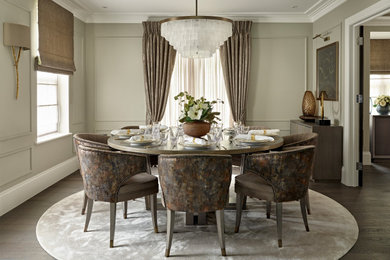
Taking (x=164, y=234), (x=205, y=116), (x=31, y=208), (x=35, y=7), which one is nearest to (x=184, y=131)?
(x=205, y=116)

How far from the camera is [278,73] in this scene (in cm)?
611

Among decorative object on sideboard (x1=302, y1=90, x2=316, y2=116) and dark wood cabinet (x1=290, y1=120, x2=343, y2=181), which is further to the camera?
decorative object on sideboard (x1=302, y1=90, x2=316, y2=116)

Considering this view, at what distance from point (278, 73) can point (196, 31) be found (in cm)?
285

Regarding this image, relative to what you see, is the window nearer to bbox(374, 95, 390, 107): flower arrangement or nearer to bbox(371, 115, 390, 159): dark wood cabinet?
bbox(371, 115, 390, 159): dark wood cabinet

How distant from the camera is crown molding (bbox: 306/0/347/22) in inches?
197

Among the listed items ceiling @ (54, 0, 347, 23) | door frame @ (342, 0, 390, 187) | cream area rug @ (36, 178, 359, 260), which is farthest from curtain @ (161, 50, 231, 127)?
cream area rug @ (36, 178, 359, 260)

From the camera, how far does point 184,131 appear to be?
3.45 metres

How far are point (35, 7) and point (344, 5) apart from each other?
3995mm

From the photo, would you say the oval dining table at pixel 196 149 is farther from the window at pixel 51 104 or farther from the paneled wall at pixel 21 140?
the window at pixel 51 104

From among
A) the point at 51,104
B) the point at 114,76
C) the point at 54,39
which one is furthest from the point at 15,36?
the point at 114,76

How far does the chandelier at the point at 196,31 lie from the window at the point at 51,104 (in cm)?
208

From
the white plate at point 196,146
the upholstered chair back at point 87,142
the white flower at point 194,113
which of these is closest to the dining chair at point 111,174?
the white plate at point 196,146

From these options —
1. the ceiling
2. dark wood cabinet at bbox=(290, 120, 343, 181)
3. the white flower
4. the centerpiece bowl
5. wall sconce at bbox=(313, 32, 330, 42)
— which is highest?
the ceiling

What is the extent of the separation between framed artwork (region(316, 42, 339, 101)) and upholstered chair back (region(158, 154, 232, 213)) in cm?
321
